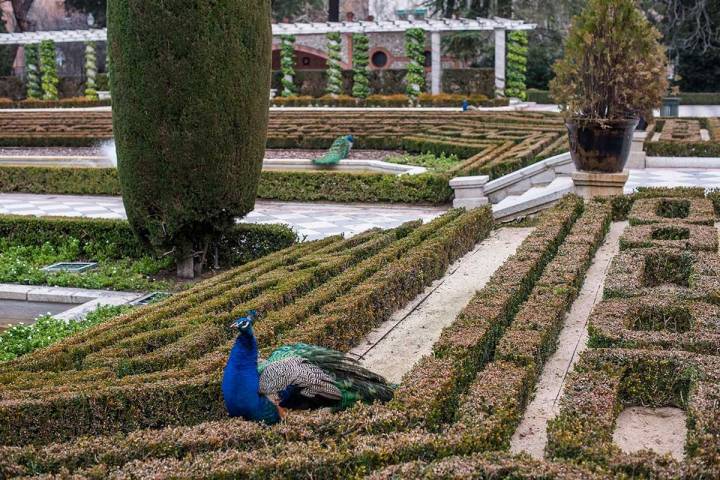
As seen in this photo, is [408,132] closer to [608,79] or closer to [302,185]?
[302,185]

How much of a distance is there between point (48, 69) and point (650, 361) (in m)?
33.6

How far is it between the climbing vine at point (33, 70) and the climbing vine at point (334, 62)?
12143 mm

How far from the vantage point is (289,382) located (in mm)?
4109

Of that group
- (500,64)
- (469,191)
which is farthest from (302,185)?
(500,64)

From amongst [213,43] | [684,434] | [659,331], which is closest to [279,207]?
[213,43]

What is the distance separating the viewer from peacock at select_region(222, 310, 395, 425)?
3.97m

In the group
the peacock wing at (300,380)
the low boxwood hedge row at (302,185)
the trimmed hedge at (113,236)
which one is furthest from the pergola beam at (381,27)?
the peacock wing at (300,380)

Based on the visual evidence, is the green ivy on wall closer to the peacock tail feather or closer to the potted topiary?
the potted topiary

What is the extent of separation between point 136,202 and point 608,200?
4.58 meters

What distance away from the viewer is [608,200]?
29.4 feet

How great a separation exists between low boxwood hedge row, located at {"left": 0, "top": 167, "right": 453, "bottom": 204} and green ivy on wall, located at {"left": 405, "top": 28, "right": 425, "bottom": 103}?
612 inches

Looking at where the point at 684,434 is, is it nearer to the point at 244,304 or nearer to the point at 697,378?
the point at 697,378

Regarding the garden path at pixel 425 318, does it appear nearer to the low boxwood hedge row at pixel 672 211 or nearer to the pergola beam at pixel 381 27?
the low boxwood hedge row at pixel 672 211

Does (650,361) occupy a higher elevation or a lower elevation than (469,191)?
lower
